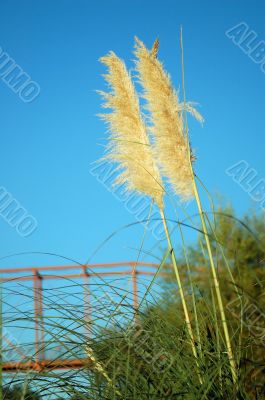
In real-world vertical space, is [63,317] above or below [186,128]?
below

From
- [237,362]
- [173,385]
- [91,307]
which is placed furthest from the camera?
[91,307]

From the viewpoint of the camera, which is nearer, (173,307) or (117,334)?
(117,334)

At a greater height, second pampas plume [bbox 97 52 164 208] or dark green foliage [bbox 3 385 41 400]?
second pampas plume [bbox 97 52 164 208]

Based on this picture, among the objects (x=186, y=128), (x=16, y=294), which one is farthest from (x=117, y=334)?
(x=186, y=128)

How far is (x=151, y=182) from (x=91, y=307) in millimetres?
908

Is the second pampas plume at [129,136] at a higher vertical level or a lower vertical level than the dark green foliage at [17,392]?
higher

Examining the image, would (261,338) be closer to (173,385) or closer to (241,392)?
(241,392)

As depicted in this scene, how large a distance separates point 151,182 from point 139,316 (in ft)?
2.85

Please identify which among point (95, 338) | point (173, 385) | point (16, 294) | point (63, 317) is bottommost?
point (173, 385)

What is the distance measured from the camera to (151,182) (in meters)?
3.80

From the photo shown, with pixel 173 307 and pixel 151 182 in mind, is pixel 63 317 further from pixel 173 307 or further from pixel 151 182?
pixel 151 182

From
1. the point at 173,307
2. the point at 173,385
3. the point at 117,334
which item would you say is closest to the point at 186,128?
the point at 173,307

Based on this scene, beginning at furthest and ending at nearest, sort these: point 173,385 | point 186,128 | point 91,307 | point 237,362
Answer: point 186,128 < point 91,307 < point 237,362 < point 173,385

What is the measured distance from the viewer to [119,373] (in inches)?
116
